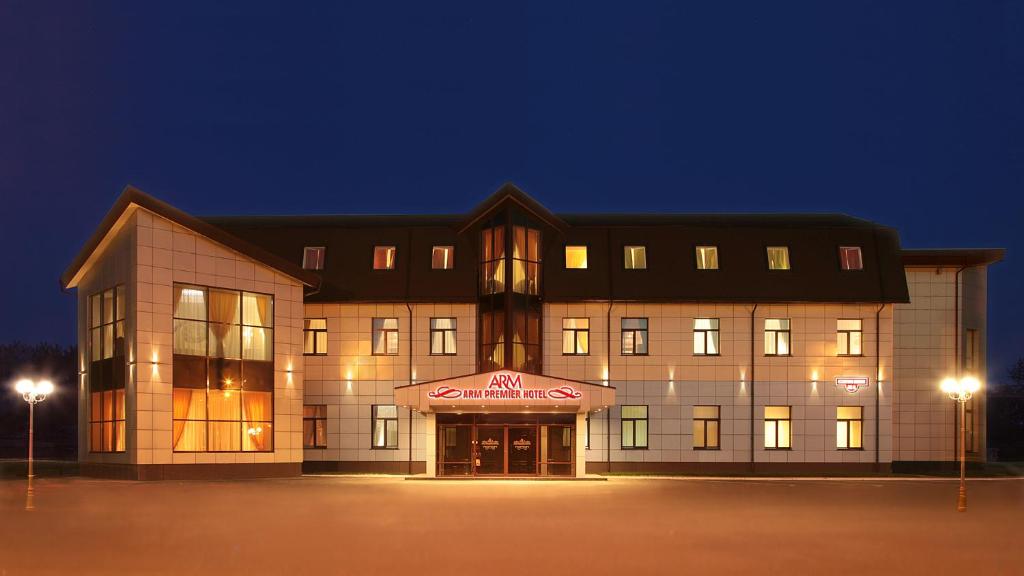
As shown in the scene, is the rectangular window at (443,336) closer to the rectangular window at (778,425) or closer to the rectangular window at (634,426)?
the rectangular window at (634,426)

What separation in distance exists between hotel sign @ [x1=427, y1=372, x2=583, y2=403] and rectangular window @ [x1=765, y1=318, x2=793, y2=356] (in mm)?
9997

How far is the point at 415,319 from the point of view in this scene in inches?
1820

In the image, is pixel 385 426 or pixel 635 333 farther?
pixel 635 333

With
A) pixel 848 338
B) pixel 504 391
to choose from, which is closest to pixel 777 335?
pixel 848 338

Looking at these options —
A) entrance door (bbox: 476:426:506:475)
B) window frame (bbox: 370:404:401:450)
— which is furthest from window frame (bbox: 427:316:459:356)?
entrance door (bbox: 476:426:506:475)

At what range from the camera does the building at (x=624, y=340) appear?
44281 millimetres

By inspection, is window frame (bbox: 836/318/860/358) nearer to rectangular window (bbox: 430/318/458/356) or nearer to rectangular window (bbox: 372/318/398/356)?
rectangular window (bbox: 430/318/458/356)

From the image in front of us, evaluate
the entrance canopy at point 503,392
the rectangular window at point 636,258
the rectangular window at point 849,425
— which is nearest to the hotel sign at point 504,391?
the entrance canopy at point 503,392

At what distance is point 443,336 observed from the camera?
46.3m

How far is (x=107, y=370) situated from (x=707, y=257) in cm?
2564

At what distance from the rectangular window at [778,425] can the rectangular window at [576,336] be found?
8.44m

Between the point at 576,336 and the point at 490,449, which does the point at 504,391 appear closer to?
the point at 490,449

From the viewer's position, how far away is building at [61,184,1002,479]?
44.3 meters

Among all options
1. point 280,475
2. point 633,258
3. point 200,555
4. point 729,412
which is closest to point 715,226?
point 633,258
